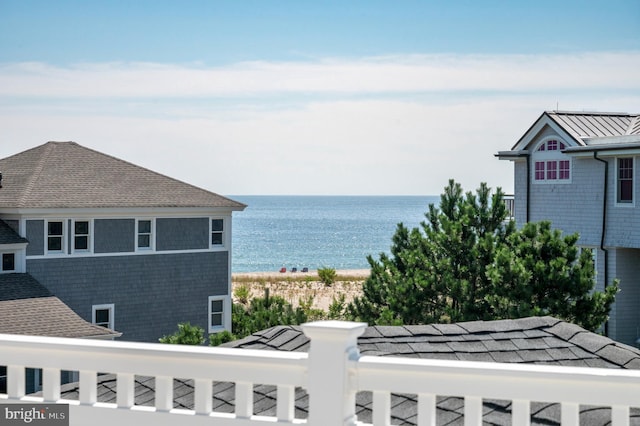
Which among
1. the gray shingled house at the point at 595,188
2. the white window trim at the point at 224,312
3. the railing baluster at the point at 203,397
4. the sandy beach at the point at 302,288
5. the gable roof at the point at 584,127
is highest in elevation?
the gable roof at the point at 584,127

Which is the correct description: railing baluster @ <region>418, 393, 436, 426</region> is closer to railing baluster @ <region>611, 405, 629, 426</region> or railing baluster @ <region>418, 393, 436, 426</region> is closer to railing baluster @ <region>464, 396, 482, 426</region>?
railing baluster @ <region>464, 396, 482, 426</region>

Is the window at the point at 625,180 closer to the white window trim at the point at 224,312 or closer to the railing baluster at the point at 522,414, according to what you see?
the white window trim at the point at 224,312

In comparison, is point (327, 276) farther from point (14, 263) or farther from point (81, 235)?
point (14, 263)

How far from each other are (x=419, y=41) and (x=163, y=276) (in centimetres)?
11665

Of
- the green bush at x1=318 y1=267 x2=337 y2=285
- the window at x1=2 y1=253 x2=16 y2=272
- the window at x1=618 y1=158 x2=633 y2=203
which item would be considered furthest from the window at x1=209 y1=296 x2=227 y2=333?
the green bush at x1=318 y1=267 x2=337 y2=285

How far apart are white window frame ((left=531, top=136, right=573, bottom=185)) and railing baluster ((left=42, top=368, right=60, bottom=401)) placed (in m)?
23.5

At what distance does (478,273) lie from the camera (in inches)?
803

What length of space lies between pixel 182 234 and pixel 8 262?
17.9 ft

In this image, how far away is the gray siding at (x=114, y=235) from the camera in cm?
2648

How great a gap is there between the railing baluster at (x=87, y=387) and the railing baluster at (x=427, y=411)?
66.8 inches

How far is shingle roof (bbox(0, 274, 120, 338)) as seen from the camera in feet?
71.7

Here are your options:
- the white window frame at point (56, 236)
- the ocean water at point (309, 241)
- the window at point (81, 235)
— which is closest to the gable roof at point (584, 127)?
the window at point (81, 235)

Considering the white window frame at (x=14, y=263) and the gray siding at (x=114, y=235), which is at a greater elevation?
the gray siding at (x=114, y=235)

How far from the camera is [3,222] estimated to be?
25.0 metres
